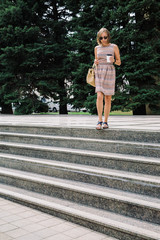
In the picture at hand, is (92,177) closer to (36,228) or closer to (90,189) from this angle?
(90,189)

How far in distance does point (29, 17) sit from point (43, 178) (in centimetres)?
1399

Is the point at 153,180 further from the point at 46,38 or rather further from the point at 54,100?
the point at 46,38

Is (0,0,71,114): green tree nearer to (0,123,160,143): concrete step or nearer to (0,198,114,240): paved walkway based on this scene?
(0,123,160,143): concrete step

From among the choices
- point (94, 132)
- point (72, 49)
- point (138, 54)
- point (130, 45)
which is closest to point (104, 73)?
point (94, 132)

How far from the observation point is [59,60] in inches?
682

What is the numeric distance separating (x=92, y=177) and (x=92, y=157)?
1.50ft

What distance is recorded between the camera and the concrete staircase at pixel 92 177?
3340mm

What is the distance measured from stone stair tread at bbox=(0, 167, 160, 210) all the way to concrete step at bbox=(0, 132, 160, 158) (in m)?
0.78

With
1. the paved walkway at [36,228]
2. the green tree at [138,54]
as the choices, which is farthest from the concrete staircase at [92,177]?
the green tree at [138,54]

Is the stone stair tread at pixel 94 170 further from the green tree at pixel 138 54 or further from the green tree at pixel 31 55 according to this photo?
the green tree at pixel 31 55

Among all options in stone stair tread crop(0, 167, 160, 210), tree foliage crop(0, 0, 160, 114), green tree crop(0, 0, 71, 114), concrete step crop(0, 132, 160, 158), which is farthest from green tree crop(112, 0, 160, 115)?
stone stair tread crop(0, 167, 160, 210)

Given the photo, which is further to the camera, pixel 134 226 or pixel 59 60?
pixel 59 60

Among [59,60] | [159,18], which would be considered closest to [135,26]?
[159,18]

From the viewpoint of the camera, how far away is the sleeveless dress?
5.13 meters
